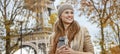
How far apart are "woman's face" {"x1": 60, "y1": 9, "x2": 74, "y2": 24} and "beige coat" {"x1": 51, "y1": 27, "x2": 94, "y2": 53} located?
0.20 m

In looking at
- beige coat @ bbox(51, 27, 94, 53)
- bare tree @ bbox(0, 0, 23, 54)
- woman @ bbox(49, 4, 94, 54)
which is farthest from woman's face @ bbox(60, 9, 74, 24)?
bare tree @ bbox(0, 0, 23, 54)

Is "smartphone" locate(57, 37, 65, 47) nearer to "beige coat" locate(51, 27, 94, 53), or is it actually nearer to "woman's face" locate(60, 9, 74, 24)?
"beige coat" locate(51, 27, 94, 53)

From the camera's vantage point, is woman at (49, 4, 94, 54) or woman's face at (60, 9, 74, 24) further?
woman's face at (60, 9, 74, 24)

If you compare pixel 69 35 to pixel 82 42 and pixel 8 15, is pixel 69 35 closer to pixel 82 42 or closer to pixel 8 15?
pixel 82 42

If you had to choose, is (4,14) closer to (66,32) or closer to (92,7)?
(92,7)

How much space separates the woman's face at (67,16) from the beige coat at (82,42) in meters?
0.20

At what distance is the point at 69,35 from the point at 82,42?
19 cm

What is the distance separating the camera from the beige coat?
4.08 meters

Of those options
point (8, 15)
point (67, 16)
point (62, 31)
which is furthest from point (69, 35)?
point (8, 15)

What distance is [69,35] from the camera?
4.18 meters

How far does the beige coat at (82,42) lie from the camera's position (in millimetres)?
4082

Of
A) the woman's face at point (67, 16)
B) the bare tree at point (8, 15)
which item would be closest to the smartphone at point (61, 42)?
the woman's face at point (67, 16)

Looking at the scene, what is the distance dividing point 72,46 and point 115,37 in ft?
58.9

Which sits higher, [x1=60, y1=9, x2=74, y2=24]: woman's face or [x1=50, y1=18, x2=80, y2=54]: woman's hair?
[x1=60, y1=9, x2=74, y2=24]: woman's face
